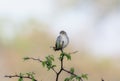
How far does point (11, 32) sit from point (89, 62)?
363 cm

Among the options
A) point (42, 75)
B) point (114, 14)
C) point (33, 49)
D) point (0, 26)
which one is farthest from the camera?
point (114, 14)

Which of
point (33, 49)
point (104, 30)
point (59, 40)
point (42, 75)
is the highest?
point (104, 30)

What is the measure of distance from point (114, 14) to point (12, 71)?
6.21m

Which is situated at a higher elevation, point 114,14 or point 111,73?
point 114,14

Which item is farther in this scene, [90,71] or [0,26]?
[0,26]

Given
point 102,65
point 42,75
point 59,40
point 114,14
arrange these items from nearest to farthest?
point 59,40 < point 42,75 < point 102,65 < point 114,14

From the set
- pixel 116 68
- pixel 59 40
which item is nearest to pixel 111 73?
pixel 116 68

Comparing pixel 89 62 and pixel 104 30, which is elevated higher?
pixel 104 30

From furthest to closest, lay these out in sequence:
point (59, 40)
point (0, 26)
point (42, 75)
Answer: point (0, 26) < point (42, 75) < point (59, 40)

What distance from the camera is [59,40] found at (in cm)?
203

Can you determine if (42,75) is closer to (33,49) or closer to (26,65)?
(26,65)

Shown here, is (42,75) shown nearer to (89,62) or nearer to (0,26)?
(89,62)

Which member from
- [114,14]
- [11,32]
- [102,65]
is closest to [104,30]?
[114,14]

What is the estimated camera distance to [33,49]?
17.8m
